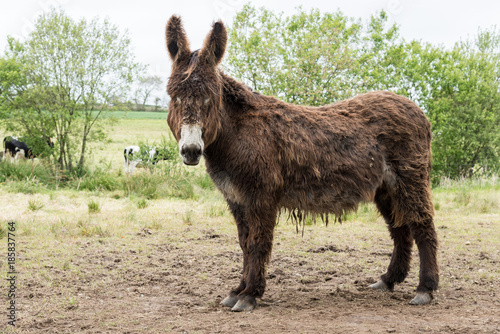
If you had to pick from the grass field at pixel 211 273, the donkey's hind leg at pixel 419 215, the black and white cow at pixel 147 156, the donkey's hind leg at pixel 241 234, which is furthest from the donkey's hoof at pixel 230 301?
the black and white cow at pixel 147 156

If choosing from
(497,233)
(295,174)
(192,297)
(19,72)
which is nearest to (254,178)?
(295,174)

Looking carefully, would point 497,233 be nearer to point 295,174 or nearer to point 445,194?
point 445,194

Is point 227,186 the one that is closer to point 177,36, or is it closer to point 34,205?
point 177,36

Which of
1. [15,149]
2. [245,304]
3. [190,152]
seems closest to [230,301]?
[245,304]

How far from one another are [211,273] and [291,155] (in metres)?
2.26

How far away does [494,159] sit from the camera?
18688mm

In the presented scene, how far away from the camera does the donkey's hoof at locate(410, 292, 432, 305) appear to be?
5.01 metres

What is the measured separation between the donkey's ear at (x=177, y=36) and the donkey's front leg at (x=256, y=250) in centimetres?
170

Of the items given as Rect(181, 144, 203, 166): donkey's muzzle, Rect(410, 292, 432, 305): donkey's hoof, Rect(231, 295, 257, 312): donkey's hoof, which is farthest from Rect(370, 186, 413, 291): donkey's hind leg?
Rect(181, 144, 203, 166): donkey's muzzle

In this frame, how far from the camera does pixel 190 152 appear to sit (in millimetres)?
4094

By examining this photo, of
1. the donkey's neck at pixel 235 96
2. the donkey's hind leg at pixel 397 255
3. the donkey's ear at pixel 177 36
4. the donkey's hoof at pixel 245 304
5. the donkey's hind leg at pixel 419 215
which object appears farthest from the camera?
the donkey's hind leg at pixel 397 255

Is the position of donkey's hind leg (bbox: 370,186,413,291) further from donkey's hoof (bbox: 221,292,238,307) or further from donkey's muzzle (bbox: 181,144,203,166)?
donkey's muzzle (bbox: 181,144,203,166)

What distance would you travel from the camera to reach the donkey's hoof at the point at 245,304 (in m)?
4.71

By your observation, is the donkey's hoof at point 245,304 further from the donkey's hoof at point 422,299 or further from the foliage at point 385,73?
the foliage at point 385,73
